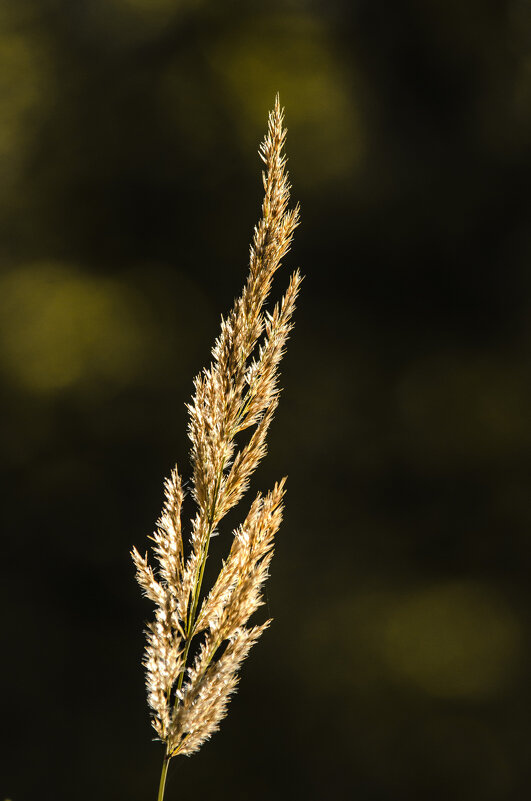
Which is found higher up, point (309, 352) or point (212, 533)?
point (309, 352)

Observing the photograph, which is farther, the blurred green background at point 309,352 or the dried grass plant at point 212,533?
the blurred green background at point 309,352

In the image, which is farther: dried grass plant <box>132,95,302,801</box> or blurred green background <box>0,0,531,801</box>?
blurred green background <box>0,0,531,801</box>

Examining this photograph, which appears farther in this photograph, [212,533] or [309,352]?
[309,352]

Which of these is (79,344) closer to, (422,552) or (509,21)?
(422,552)

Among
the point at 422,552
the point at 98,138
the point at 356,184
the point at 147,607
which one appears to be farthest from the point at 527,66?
the point at 147,607
